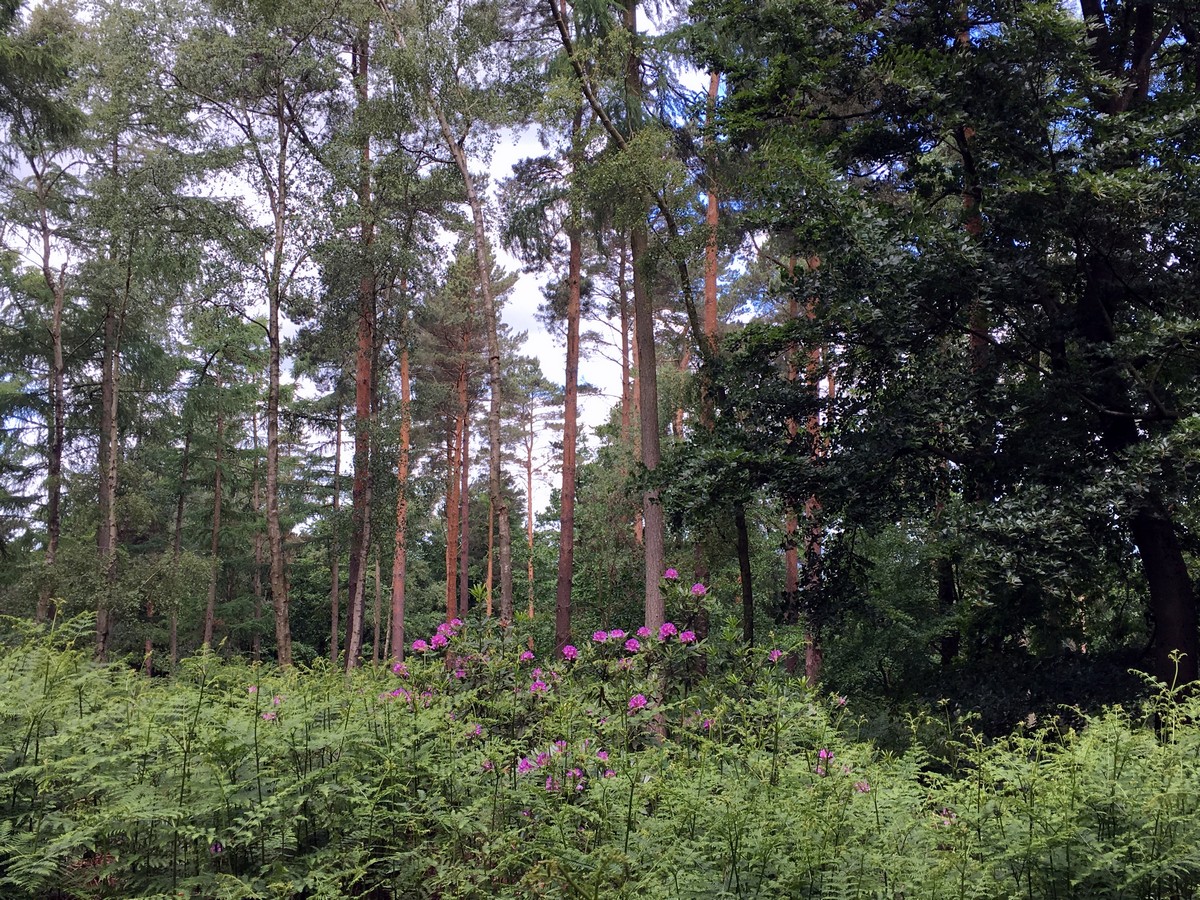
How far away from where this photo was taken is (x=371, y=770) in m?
2.89

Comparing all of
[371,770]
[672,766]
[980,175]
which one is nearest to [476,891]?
[371,770]

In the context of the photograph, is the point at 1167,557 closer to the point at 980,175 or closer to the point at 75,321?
the point at 980,175

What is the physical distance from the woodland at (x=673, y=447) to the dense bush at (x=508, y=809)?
0.08 ft

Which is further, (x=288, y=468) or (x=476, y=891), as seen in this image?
(x=288, y=468)

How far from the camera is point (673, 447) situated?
10219 mm

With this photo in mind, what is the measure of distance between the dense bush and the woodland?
2 centimetres

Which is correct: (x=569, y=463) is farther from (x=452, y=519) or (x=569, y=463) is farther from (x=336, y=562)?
(x=452, y=519)

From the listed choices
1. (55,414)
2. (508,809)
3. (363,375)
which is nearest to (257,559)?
(55,414)

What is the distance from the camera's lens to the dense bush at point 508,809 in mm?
2293

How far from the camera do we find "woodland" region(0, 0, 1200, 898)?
255 cm

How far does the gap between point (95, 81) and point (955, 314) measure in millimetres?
12659

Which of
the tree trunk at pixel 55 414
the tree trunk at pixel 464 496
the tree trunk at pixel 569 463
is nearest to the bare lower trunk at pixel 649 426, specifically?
the tree trunk at pixel 569 463

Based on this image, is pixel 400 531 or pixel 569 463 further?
pixel 569 463

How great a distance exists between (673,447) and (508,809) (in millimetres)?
7600
